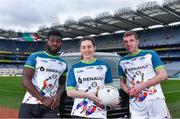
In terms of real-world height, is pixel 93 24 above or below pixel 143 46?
above

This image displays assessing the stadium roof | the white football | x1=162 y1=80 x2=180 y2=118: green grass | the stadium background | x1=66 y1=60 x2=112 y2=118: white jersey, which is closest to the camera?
the white football

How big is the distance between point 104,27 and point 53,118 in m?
65.7

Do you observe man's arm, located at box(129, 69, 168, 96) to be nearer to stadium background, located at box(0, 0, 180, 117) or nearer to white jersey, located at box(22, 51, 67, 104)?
white jersey, located at box(22, 51, 67, 104)

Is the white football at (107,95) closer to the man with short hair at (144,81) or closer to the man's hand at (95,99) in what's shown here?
the man's hand at (95,99)

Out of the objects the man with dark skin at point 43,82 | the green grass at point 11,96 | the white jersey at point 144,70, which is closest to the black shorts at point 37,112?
the man with dark skin at point 43,82

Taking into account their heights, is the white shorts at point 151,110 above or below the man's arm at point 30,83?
below

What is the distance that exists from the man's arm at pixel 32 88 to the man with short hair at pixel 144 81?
1.09 m

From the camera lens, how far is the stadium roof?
2034 inches

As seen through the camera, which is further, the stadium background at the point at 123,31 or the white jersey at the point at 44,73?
the stadium background at the point at 123,31

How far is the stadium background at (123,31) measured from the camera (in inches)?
2163

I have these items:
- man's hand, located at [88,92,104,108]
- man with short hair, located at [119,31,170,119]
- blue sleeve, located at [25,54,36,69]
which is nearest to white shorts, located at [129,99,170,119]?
man with short hair, located at [119,31,170,119]

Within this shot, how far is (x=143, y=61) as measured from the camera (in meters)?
4.64

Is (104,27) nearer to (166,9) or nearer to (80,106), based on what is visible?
(166,9)

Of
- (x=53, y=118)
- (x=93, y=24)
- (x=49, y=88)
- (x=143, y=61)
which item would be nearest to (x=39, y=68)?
(x=49, y=88)
